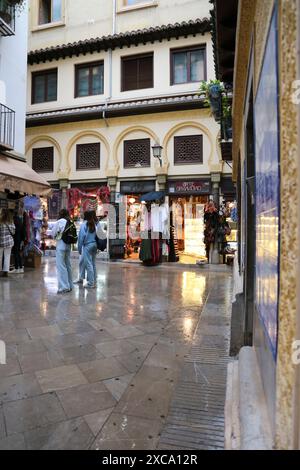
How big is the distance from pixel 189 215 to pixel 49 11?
44.1 ft

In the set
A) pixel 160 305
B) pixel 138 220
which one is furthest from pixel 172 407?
pixel 138 220

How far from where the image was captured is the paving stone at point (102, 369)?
3.56m

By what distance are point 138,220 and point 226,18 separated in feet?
38.7

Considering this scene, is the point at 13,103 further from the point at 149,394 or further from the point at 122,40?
the point at 149,394

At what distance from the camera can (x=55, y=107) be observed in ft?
57.1

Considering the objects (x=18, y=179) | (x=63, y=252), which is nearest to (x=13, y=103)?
(x=18, y=179)

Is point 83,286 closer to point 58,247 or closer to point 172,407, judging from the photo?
point 58,247

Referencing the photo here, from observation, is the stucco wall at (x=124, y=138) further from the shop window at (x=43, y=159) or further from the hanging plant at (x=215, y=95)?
the hanging plant at (x=215, y=95)

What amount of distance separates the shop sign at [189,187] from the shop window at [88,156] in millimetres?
3936

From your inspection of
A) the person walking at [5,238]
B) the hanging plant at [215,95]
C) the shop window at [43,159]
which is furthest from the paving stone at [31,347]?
the shop window at [43,159]

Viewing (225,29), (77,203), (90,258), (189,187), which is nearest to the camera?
(225,29)

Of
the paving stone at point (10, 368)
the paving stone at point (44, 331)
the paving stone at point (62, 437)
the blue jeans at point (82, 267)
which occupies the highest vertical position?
the blue jeans at point (82, 267)

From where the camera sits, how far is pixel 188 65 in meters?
15.6

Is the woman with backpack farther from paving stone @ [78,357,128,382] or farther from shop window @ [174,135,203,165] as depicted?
shop window @ [174,135,203,165]
